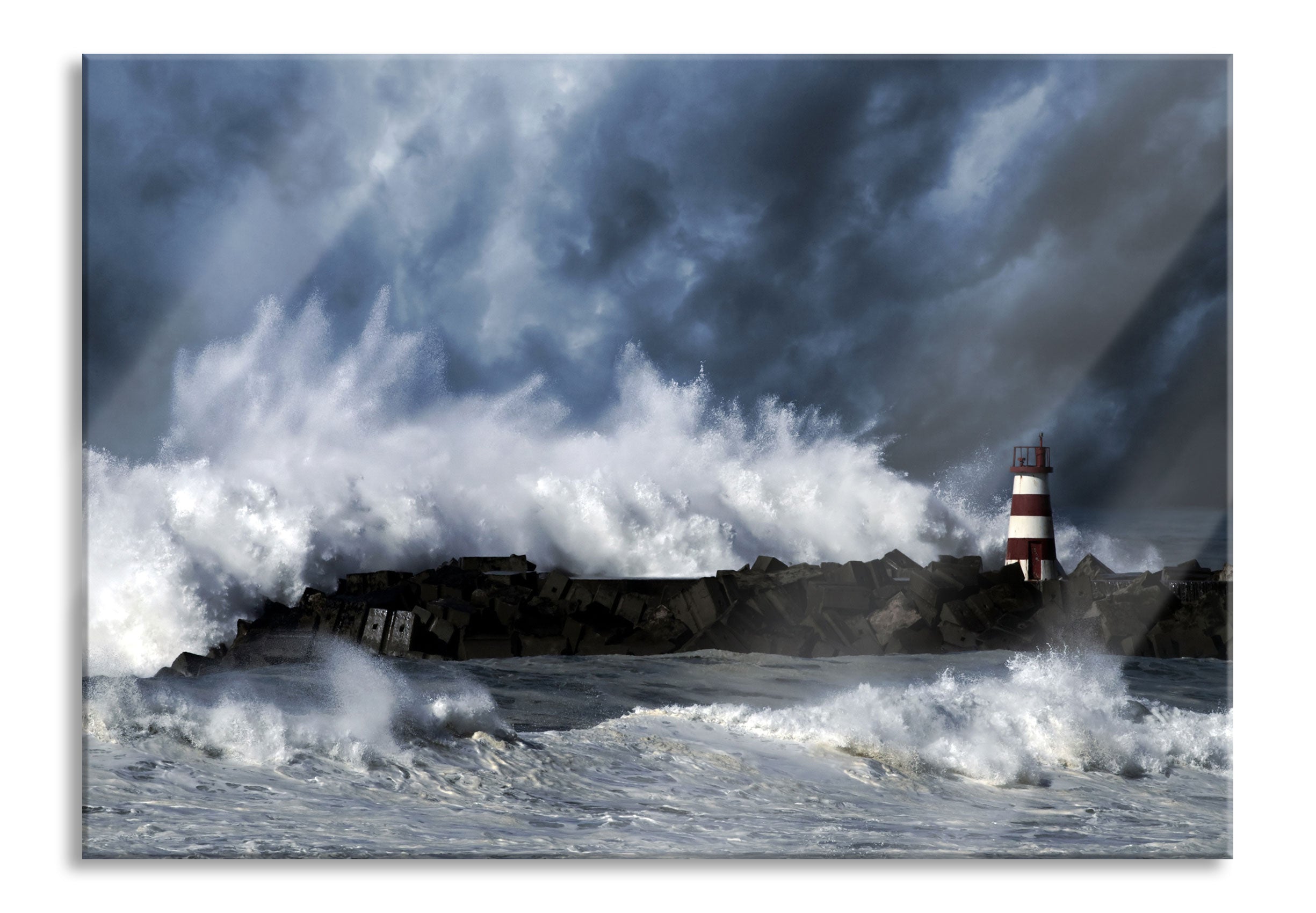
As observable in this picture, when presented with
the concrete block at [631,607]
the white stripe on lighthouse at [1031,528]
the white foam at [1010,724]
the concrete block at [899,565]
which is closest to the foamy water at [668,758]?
the white foam at [1010,724]

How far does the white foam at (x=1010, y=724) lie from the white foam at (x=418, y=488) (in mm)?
403

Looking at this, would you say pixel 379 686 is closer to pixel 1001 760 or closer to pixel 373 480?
pixel 373 480

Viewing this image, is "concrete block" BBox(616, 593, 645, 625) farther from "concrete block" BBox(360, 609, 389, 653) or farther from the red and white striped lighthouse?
the red and white striped lighthouse

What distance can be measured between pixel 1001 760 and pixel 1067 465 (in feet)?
2.86

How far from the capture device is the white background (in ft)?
10.1

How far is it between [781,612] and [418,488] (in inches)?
43.9

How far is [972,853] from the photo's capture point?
121 inches

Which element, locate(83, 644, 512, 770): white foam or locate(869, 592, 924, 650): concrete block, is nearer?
locate(83, 644, 512, 770): white foam

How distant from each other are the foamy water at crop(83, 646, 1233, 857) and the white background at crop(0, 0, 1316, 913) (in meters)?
0.09

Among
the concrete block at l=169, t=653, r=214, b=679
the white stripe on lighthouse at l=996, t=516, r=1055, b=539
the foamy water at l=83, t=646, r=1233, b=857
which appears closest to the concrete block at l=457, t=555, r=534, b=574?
the foamy water at l=83, t=646, r=1233, b=857

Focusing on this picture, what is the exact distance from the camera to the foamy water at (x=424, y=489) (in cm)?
309

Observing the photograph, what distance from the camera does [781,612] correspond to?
125 inches

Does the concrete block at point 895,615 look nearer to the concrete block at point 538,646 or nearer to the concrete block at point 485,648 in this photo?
the concrete block at point 538,646
